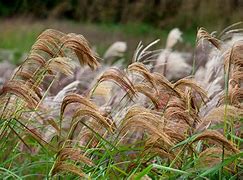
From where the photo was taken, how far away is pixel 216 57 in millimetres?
4344

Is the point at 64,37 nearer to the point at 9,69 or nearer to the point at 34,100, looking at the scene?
the point at 34,100

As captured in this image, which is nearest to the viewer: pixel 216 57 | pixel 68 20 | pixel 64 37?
pixel 64 37

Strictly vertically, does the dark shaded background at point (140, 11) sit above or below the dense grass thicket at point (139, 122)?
below

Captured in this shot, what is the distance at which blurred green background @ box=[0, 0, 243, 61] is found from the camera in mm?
13961

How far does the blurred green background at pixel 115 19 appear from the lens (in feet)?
45.8

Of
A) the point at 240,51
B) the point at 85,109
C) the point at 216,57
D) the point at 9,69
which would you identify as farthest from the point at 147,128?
the point at 9,69

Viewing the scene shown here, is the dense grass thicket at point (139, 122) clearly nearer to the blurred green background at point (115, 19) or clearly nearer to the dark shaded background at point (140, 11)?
the blurred green background at point (115, 19)

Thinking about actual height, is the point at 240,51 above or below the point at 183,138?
above

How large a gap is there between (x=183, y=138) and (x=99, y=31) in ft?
41.2

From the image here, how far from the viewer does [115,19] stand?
56.6 feet

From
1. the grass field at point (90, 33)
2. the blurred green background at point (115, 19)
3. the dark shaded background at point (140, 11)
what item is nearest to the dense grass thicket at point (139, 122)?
the blurred green background at point (115, 19)

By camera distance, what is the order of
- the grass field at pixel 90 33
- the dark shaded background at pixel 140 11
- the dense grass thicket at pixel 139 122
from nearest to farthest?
the dense grass thicket at pixel 139 122 → the dark shaded background at pixel 140 11 → the grass field at pixel 90 33

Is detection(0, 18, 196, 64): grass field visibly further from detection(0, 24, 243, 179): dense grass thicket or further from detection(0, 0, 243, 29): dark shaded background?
detection(0, 24, 243, 179): dense grass thicket

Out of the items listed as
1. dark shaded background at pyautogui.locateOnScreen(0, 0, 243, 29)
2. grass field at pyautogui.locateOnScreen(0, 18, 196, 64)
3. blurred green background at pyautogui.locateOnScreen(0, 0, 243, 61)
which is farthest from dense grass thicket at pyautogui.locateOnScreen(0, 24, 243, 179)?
grass field at pyautogui.locateOnScreen(0, 18, 196, 64)
